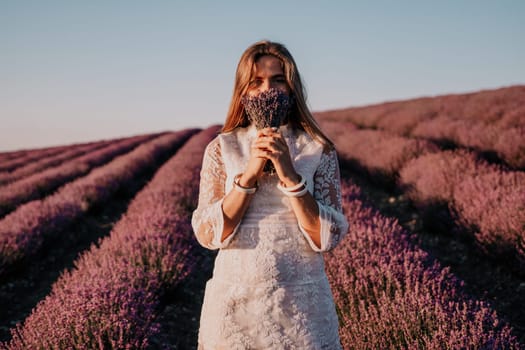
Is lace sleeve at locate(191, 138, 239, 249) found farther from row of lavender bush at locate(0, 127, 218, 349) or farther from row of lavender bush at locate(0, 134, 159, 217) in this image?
row of lavender bush at locate(0, 134, 159, 217)

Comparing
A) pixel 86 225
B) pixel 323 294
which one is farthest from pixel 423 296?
pixel 86 225

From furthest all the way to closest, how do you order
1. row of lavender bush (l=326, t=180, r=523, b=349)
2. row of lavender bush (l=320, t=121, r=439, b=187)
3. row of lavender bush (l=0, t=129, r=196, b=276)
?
1. row of lavender bush (l=320, t=121, r=439, b=187)
2. row of lavender bush (l=0, t=129, r=196, b=276)
3. row of lavender bush (l=326, t=180, r=523, b=349)

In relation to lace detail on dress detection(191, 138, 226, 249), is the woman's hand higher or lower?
higher

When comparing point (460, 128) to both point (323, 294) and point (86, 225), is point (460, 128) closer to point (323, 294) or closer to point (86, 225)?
point (86, 225)

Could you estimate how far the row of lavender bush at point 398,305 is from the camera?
7.20ft

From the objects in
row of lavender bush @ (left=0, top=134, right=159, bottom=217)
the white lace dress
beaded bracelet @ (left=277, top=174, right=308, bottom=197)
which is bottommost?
row of lavender bush @ (left=0, top=134, right=159, bottom=217)

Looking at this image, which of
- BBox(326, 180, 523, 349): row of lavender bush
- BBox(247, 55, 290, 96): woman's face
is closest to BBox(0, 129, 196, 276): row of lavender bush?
BBox(326, 180, 523, 349): row of lavender bush

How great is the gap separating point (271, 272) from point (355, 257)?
2124 mm

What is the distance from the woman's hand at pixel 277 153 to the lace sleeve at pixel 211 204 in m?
0.21

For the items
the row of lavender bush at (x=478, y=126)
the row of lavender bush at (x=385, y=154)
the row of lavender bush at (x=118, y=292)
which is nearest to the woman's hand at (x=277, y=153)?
the row of lavender bush at (x=118, y=292)

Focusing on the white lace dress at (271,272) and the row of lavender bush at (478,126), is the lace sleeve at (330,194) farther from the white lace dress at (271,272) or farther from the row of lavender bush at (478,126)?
the row of lavender bush at (478,126)

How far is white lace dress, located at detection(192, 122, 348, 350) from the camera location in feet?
4.21

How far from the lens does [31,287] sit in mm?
5246

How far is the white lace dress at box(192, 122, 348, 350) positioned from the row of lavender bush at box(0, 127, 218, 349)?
157cm
